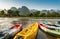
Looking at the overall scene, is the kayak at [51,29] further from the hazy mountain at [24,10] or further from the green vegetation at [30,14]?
the hazy mountain at [24,10]

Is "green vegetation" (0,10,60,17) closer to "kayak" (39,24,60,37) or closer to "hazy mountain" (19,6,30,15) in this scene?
"hazy mountain" (19,6,30,15)

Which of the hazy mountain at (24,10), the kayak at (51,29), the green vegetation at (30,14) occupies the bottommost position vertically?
the kayak at (51,29)

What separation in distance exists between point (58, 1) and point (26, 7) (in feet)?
3.14

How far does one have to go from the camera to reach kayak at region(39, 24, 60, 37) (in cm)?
348

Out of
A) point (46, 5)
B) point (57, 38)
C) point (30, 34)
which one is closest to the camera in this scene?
point (30, 34)

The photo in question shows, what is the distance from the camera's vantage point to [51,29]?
148 inches

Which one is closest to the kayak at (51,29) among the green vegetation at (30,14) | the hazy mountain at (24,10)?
the green vegetation at (30,14)

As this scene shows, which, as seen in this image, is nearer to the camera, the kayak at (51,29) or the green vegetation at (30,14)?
the kayak at (51,29)

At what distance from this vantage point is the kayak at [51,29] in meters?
3.48

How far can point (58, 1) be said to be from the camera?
4.06 meters

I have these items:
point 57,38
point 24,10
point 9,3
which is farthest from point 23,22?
point 57,38

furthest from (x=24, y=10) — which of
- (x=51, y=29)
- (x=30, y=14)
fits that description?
(x=51, y=29)

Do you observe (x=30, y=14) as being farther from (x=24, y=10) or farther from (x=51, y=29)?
(x=51, y=29)

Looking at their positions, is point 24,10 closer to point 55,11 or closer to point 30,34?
point 55,11
